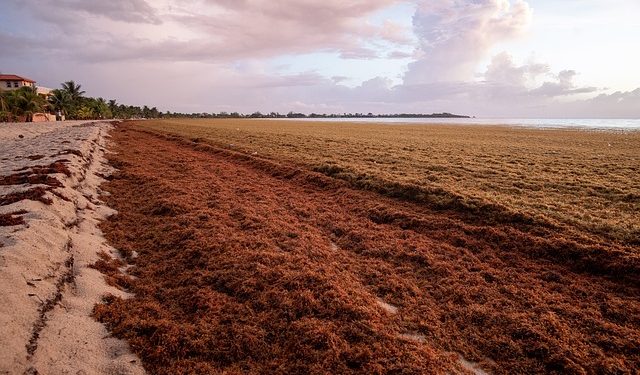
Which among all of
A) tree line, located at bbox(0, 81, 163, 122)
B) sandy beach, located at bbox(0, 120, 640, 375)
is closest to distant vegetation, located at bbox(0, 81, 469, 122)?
tree line, located at bbox(0, 81, 163, 122)

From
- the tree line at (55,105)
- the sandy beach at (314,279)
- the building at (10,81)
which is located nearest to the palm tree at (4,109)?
the tree line at (55,105)

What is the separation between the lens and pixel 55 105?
358 feet

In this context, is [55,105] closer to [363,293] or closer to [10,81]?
[10,81]

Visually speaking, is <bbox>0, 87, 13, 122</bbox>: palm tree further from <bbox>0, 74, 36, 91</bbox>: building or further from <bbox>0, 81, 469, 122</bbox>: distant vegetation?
<bbox>0, 74, 36, 91</bbox>: building

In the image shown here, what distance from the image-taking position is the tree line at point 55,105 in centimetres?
8450

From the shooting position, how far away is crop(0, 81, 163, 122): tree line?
84500 millimetres

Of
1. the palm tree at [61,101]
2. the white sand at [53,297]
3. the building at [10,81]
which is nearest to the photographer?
the white sand at [53,297]

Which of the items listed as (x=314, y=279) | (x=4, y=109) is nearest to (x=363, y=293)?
(x=314, y=279)

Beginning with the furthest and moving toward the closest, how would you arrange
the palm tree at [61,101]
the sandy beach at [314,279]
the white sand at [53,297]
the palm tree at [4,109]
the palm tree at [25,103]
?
the palm tree at [61,101], the palm tree at [25,103], the palm tree at [4,109], the sandy beach at [314,279], the white sand at [53,297]

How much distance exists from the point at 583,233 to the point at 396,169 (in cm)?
1034

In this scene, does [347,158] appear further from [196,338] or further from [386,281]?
[196,338]

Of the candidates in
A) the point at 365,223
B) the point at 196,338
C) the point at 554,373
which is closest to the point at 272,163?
the point at 365,223

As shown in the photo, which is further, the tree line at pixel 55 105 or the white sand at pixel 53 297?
the tree line at pixel 55 105

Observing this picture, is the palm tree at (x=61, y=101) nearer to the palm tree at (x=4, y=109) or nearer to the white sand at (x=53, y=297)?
the palm tree at (x=4, y=109)
